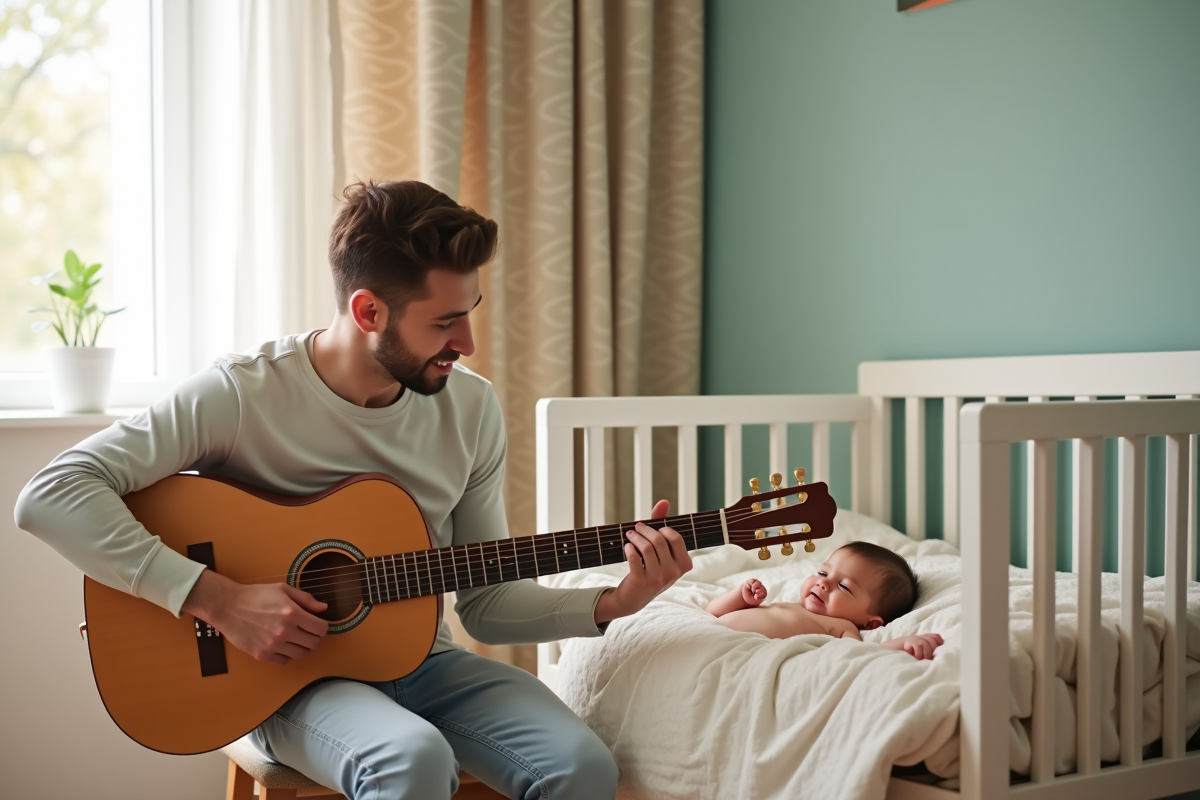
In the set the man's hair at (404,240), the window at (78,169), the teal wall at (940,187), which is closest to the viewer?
the man's hair at (404,240)

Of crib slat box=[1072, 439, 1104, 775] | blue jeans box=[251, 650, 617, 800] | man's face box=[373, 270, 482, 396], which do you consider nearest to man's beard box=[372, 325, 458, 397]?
man's face box=[373, 270, 482, 396]

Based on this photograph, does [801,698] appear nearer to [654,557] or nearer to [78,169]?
[654,557]

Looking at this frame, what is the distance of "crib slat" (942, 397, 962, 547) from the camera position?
6.09 feet

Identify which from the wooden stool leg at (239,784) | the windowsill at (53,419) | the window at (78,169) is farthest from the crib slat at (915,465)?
the window at (78,169)

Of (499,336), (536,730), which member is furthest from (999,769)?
(499,336)

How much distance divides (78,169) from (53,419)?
58cm

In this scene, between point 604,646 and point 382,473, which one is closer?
point 382,473

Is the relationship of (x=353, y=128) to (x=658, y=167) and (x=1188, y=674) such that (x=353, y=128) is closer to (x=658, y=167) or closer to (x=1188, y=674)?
(x=658, y=167)

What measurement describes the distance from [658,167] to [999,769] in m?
1.70

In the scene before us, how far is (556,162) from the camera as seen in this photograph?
2.26m

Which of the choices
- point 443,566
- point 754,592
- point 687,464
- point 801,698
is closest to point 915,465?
point 687,464

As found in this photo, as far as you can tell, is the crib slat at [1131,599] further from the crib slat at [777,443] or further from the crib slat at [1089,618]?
the crib slat at [777,443]

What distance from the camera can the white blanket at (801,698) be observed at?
1.09m

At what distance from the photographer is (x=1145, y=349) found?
5.34 feet
